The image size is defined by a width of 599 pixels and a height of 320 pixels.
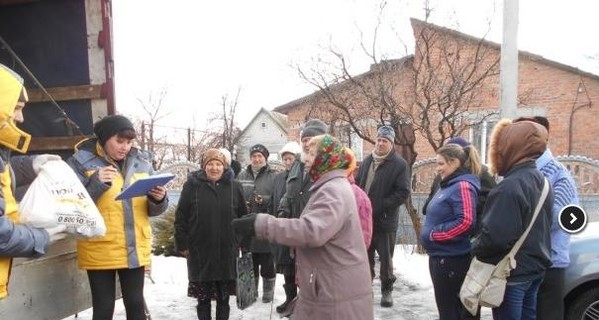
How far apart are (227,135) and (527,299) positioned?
22.5 m

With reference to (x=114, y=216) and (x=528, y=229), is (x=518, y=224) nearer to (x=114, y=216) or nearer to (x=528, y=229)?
(x=528, y=229)

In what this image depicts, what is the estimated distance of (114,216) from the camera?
3.25 metres

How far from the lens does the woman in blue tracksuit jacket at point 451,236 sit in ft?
11.9

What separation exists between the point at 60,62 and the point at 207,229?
1.94 metres

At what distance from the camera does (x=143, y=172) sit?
11.4 ft

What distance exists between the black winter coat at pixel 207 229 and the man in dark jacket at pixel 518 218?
6.79ft

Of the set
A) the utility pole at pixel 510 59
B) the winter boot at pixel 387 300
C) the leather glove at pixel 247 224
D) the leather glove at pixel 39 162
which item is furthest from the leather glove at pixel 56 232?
the utility pole at pixel 510 59

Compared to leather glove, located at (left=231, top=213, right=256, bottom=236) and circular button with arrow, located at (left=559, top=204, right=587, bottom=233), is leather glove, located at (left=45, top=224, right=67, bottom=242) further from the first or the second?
circular button with arrow, located at (left=559, top=204, right=587, bottom=233)

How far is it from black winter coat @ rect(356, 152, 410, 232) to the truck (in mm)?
2697

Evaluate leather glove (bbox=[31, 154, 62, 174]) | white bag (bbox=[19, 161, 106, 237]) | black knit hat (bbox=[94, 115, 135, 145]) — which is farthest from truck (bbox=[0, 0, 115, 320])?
white bag (bbox=[19, 161, 106, 237])

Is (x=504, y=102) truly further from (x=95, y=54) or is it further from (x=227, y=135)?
(x=227, y=135)

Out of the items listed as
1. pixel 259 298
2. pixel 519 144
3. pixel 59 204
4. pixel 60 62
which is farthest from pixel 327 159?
pixel 259 298

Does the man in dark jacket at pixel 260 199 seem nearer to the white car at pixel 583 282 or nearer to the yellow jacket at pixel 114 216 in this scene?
the yellow jacket at pixel 114 216

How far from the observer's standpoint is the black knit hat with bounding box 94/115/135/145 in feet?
10.9
